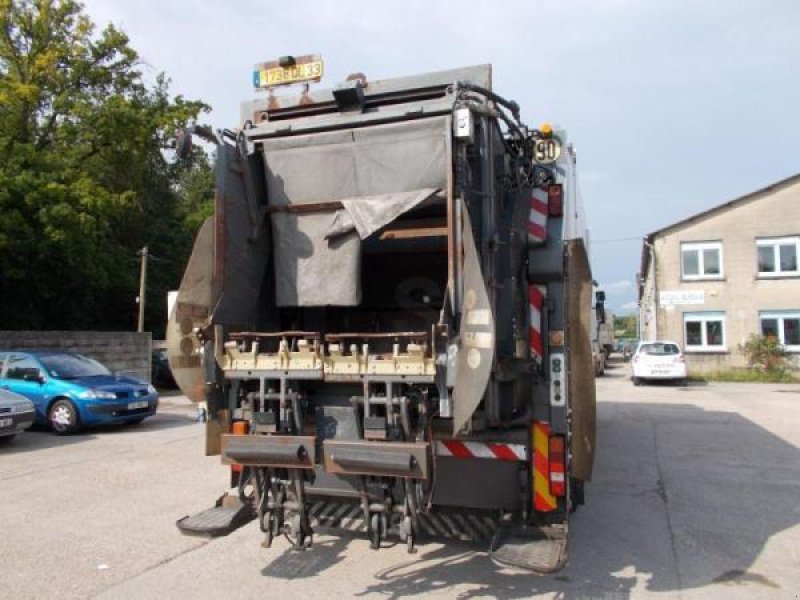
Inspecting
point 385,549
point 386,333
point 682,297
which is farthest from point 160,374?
point 682,297

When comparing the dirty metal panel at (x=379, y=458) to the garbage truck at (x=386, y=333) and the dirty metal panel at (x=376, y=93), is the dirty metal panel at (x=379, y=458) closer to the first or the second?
the garbage truck at (x=386, y=333)

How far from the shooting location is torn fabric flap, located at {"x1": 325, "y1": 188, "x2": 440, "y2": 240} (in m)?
4.32

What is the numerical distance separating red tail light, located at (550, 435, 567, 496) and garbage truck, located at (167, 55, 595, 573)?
1 cm

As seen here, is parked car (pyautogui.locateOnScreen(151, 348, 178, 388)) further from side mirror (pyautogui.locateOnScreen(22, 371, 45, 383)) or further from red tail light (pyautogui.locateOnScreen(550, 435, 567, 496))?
red tail light (pyautogui.locateOnScreen(550, 435, 567, 496))

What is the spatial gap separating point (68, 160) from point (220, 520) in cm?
2249

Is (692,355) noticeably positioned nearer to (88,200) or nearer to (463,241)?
(88,200)

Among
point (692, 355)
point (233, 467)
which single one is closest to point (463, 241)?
point (233, 467)

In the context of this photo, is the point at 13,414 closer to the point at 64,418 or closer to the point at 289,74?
the point at 64,418

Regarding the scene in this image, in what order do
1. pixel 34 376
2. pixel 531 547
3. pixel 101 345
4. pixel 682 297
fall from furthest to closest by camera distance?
pixel 682 297 < pixel 101 345 < pixel 34 376 < pixel 531 547

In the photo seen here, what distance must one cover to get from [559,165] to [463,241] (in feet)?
5.77

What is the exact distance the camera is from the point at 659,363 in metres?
22.4

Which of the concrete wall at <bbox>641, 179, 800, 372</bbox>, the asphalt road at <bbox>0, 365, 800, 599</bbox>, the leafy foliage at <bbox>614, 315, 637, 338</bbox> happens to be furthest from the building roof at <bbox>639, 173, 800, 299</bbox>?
the leafy foliage at <bbox>614, 315, 637, 338</bbox>

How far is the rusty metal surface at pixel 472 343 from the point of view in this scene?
381 cm

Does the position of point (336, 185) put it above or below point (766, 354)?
above
